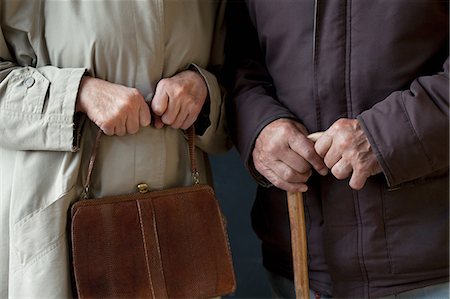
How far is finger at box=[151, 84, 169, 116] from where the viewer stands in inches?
50.8

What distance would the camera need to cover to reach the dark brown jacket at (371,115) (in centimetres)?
123

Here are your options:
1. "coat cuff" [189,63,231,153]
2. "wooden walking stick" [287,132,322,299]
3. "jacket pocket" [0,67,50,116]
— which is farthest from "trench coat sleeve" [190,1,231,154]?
"jacket pocket" [0,67,50,116]

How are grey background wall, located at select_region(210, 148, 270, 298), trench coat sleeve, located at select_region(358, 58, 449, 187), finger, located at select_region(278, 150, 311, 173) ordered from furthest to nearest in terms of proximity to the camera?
grey background wall, located at select_region(210, 148, 270, 298) → finger, located at select_region(278, 150, 311, 173) → trench coat sleeve, located at select_region(358, 58, 449, 187)

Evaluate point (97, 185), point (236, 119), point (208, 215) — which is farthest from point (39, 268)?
point (236, 119)

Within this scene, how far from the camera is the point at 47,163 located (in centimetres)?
127

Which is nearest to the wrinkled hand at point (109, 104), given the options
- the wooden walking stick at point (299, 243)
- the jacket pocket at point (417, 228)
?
the wooden walking stick at point (299, 243)

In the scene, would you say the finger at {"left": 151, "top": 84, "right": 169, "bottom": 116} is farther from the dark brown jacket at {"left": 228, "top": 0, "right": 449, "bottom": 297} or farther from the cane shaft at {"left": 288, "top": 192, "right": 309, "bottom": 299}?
the cane shaft at {"left": 288, "top": 192, "right": 309, "bottom": 299}

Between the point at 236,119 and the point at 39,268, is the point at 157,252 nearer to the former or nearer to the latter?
the point at 39,268

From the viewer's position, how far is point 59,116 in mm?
1239

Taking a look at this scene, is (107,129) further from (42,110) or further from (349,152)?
(349,152)

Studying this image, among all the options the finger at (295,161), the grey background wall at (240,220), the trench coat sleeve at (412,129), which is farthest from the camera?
the grey background wall at (240,220)

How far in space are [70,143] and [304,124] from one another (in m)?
0.46

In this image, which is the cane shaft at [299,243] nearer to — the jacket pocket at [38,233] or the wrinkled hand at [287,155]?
the wrinkled hand at [287,155]

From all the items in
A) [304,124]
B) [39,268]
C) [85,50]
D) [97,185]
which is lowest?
[39,268]
